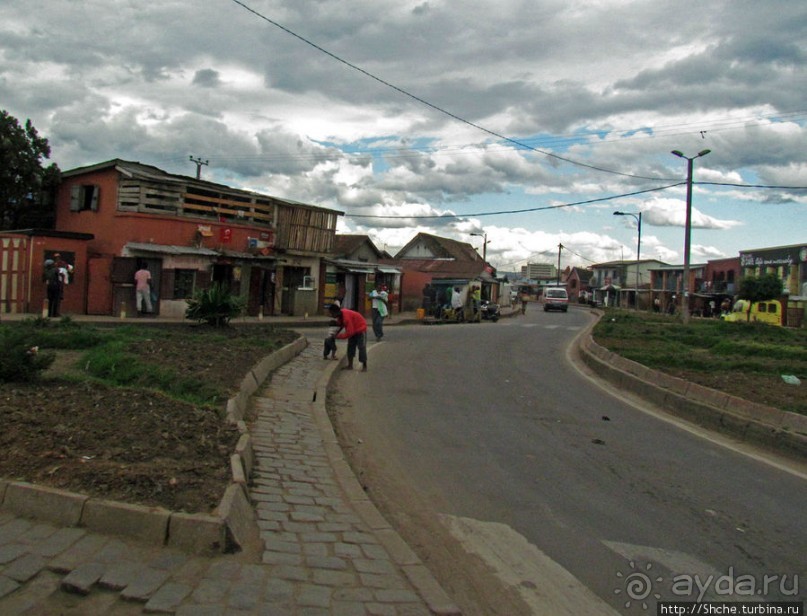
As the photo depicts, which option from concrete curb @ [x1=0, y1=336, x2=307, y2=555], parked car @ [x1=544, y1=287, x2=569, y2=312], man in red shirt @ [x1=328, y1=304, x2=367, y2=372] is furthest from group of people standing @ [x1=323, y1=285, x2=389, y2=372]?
parked car @ [x1=544, y1=287, x2=569, y2=312]

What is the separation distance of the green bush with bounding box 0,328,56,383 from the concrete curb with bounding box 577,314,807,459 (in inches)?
357

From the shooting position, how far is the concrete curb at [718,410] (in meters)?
9.12

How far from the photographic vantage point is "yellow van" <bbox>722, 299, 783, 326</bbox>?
3738 cm

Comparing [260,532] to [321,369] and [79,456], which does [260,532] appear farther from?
[321,369]

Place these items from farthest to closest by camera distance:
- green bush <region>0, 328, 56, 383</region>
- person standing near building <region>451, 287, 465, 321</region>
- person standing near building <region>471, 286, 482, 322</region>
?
1. person standing near building <region>471, 286, 482, 322</region>
2. person standing near building <region>451, 287, 465, 321</region>
3. green bush <region>0, 328, 56, 383</region>

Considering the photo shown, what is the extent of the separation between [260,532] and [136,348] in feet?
25.7

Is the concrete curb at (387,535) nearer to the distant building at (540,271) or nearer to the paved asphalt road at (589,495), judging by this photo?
the paved asphalt road at (589,495)

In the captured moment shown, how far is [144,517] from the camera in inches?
177

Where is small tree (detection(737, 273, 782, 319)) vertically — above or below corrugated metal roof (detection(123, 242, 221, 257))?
above

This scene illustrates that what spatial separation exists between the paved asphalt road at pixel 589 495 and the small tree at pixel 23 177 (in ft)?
66.4

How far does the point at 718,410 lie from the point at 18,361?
9557 mm

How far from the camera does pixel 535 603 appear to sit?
14.4ft

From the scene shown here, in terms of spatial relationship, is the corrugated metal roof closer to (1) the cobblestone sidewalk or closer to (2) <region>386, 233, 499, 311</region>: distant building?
(2) <region>386, 233, 499, 311</region>: distant building

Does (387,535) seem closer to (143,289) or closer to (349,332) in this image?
(349,332)
